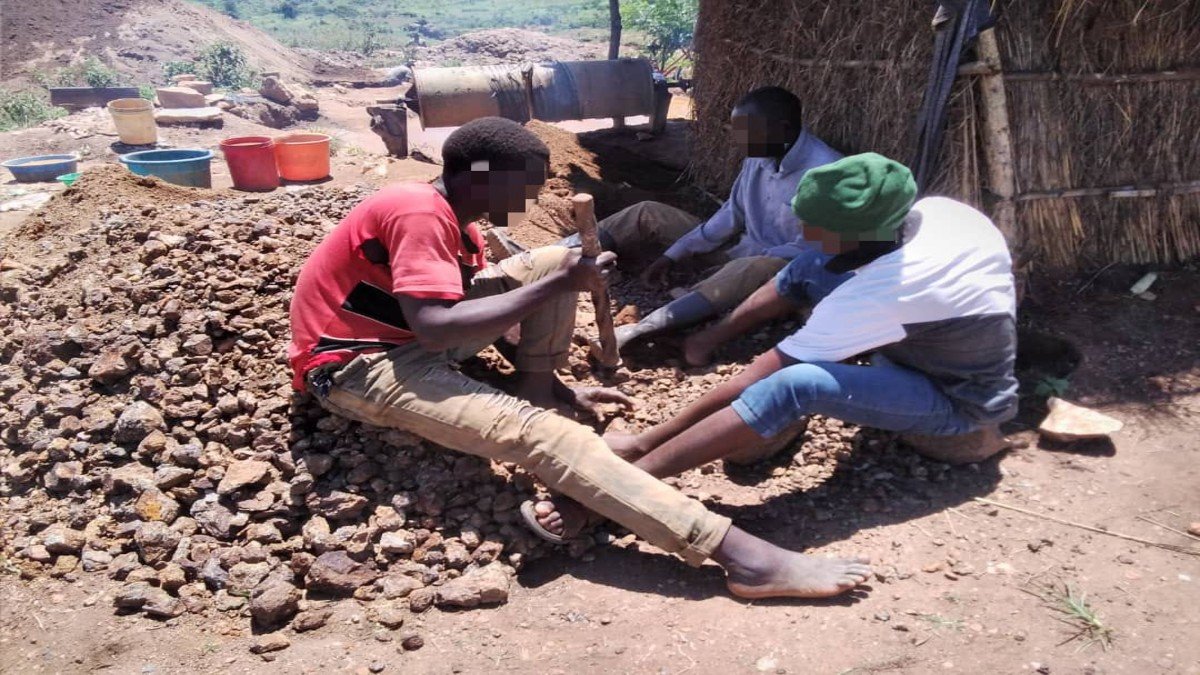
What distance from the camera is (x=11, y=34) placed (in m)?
15.5

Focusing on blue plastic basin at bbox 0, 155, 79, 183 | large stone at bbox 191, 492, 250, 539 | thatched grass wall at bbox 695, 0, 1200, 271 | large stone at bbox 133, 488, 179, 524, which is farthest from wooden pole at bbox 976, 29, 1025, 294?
blue plastic basin at bbox 0, 155, 79, 183

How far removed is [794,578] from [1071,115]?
2.61 metres

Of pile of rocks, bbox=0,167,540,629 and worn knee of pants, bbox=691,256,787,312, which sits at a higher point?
worn knee of pants, bbox=691,256,787,312

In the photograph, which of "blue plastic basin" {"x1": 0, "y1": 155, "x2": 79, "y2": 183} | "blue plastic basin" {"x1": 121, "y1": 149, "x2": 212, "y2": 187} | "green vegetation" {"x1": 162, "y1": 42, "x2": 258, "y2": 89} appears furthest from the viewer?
"green vegetation" {"x1": 162, "y1": 42, "x2": 258, "y2": 89}

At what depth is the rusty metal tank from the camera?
7.32 meters

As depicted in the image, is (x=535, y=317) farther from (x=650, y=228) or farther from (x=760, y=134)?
(x=650, y=228)

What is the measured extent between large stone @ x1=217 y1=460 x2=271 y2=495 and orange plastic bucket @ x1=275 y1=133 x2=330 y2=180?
527cm

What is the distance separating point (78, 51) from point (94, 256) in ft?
48.7

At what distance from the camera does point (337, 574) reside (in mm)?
2352

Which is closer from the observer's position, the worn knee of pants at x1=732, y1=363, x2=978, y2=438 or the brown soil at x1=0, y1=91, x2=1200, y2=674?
the brown soil at x1=0, y1=91, x2=1200, y2=674

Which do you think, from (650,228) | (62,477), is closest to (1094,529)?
(650,228)

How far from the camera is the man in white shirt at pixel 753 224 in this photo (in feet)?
11.8

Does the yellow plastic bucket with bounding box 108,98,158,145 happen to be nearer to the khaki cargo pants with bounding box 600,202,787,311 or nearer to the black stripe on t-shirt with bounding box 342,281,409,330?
the khaki cargo pants with bounding box 600,202,787,311

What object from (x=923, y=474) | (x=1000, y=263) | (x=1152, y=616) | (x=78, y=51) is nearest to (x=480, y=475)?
(x=923, y=474)
